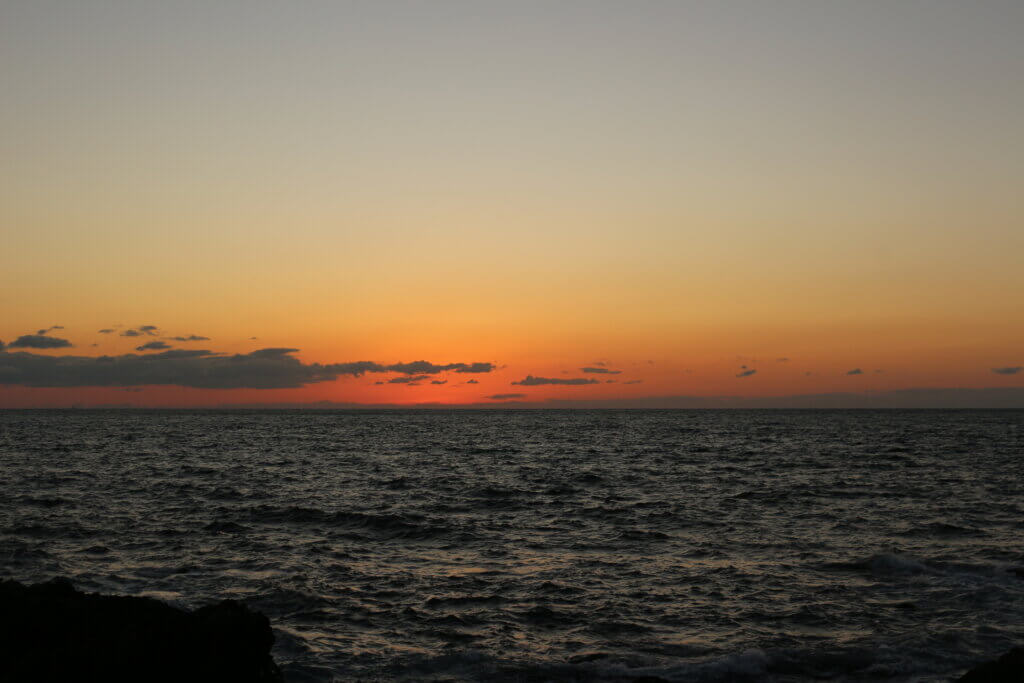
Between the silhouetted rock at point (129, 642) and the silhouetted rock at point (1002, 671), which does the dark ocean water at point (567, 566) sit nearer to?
the silhouetted rock at point (1002, 671)

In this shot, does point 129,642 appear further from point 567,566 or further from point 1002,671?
point 567,566

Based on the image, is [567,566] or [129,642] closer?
[129,642]

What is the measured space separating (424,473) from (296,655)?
3569 centimetres

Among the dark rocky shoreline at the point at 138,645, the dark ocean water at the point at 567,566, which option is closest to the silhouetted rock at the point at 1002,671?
the dark rocky shoreline at the point at 138,645

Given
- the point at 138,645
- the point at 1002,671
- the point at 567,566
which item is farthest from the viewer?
the point at 567,566

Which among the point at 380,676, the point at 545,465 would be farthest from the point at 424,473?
the point at 380,676

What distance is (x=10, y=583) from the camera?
12414 mm

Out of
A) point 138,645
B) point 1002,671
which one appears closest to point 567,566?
point 1002,671

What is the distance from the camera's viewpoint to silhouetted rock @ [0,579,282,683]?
9.48 metres

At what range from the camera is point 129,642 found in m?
9.85

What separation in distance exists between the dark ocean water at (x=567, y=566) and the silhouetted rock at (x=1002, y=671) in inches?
Result: 113

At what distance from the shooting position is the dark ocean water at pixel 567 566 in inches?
560

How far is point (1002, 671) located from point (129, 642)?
1179 centimetres

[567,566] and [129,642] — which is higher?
[129,642]
